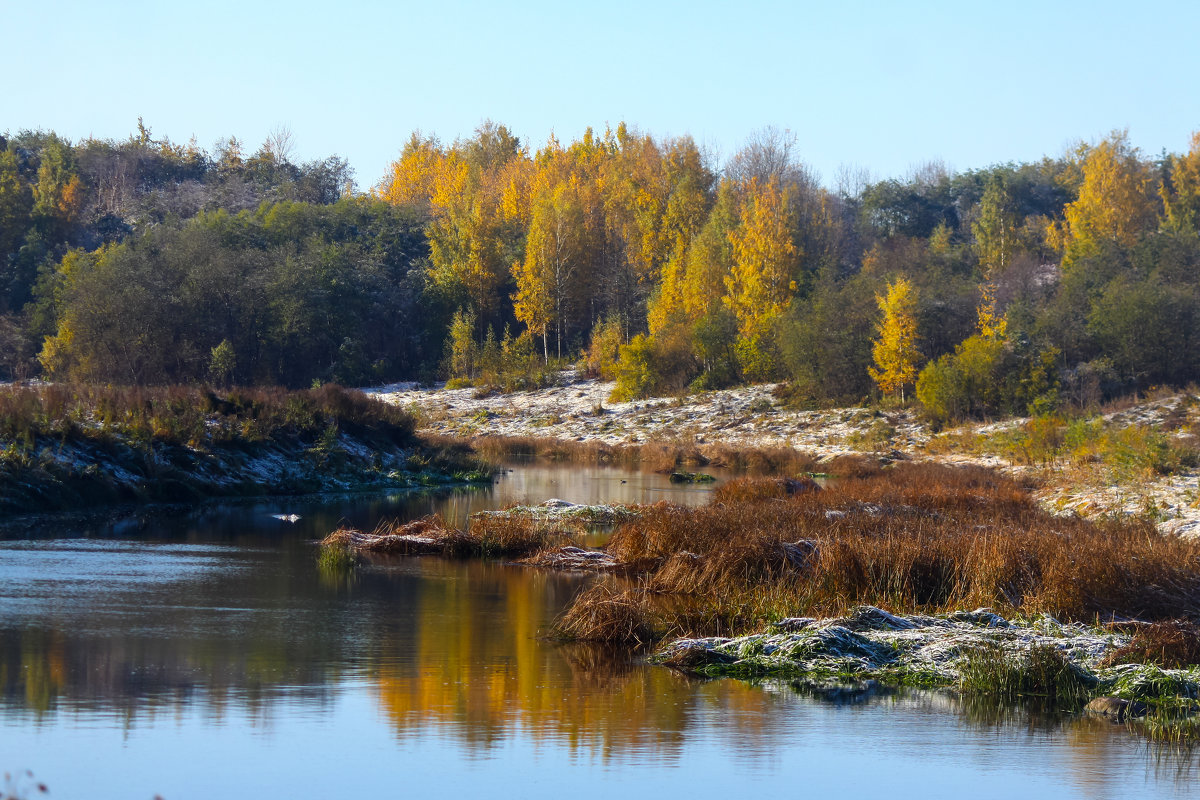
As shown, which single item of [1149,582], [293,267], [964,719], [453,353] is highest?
[293,267]

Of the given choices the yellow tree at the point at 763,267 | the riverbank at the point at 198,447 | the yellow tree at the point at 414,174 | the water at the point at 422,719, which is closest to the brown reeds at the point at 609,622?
the water at the point at 422,719

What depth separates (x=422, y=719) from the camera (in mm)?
10453

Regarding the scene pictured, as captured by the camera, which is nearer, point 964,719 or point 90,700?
point 90,700

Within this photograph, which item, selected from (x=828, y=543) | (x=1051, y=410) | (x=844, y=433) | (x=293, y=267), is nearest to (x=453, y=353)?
(x=293, y=267)

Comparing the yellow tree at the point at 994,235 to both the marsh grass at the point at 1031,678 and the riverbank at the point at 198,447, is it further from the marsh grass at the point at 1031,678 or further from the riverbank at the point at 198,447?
the marsh grass at the point at 1031,678

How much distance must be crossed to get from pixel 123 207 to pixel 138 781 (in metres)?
87.1

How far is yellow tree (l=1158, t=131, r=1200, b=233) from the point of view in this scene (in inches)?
3030

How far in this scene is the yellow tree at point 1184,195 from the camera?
77.0 meters

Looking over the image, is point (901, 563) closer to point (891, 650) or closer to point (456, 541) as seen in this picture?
point (891, 650)

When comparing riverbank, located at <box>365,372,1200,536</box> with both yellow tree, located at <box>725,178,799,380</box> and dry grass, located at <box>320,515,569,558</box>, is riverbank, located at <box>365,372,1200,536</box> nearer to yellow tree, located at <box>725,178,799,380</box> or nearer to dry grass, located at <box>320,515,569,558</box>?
yellow tree, located at <box>725,178,799,380</box>

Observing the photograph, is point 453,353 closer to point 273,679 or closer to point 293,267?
point 293,267

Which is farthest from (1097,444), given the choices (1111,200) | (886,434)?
(1111,200)

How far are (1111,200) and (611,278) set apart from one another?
32.0m

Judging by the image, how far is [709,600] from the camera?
1595cm
